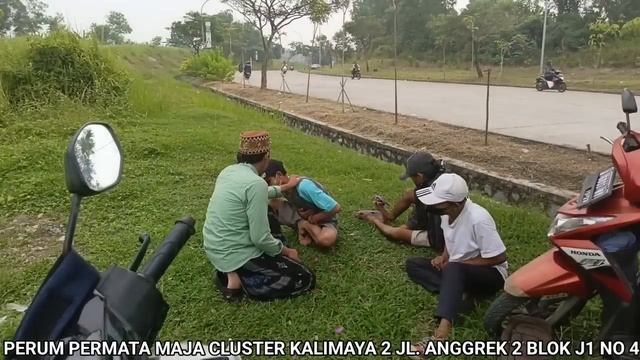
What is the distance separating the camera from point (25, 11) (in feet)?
159

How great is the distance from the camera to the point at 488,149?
6.29 m

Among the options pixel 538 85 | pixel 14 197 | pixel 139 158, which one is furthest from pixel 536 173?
pixel 538 85

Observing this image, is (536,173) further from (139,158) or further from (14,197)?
(14,197)

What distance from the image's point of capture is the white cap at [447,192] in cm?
255

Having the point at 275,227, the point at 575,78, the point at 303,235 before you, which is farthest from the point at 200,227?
the point at 575,78

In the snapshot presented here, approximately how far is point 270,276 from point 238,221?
0.37 metres

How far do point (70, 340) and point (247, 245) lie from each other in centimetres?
196

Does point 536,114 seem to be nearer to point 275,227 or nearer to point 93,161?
point 275,227

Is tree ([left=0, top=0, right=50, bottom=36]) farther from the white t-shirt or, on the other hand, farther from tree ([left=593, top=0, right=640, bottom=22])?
the white t-shirt

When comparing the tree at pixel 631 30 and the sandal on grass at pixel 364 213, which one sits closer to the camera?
the sandal on grass at pixel 364 213

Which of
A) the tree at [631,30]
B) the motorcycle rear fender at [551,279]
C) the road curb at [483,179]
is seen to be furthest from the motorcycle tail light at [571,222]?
the tree at [631,30]

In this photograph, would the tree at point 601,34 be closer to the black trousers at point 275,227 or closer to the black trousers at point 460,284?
the black trousers at point 275,227

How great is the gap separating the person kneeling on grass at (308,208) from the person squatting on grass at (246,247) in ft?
1.86

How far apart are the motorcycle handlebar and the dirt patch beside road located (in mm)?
4150
